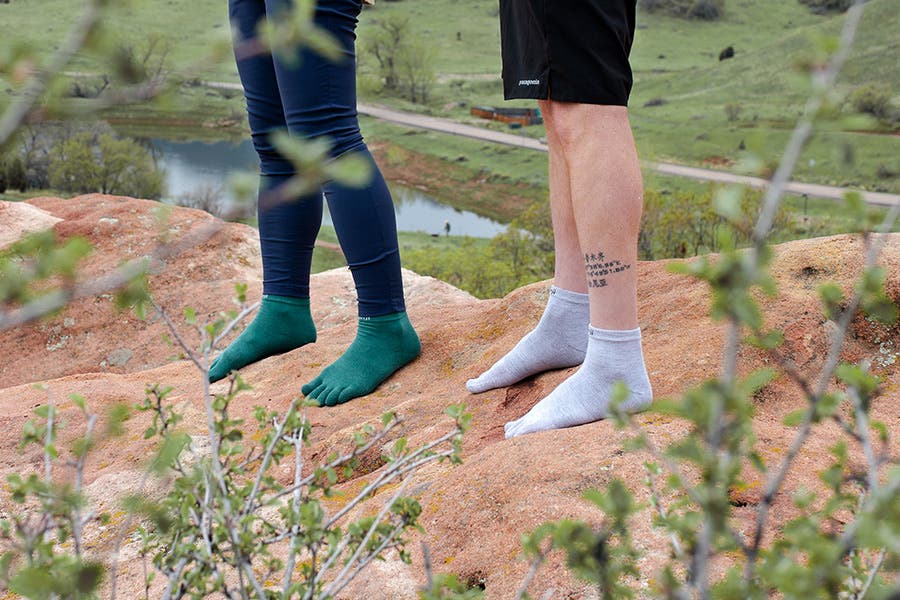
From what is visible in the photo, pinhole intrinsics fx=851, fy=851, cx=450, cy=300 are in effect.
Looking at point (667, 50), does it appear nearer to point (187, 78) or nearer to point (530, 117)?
point (530, 117)

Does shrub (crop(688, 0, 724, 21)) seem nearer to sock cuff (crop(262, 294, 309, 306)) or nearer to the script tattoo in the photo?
sock cuff (crop(262, 294, 309, 306))

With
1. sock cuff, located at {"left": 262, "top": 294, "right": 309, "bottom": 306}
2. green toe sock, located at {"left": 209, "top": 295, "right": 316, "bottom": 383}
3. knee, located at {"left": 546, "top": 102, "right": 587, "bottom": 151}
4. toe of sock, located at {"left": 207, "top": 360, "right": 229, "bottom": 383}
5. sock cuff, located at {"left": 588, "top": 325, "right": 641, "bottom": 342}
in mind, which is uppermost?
knee, located at {"left": 546, "top": 102, "right": 587, "bottom": 151}

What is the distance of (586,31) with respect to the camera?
2316 mm

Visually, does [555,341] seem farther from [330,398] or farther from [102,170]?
[102,170]

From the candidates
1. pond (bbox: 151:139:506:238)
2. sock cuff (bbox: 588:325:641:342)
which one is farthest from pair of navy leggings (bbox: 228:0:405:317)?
pond (bbox: 151:139:506:238)

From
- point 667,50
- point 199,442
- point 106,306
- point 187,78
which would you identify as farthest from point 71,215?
point 667,50

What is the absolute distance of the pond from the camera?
34.7 metres

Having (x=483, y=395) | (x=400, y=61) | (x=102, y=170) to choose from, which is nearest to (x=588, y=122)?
(x=483, y=395)

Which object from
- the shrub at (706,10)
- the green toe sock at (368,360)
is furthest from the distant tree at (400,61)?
the green toe sock at (368,360)

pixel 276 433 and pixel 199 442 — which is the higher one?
pixel 276 433

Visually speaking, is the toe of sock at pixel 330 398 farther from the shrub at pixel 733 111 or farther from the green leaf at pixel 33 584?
the shrub at pixel 733 111

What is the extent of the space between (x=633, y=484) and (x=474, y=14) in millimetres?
93996

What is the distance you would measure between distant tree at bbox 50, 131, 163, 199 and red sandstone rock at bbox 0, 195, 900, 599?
29.9 meters

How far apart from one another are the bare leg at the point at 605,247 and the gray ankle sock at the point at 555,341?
390 mm
